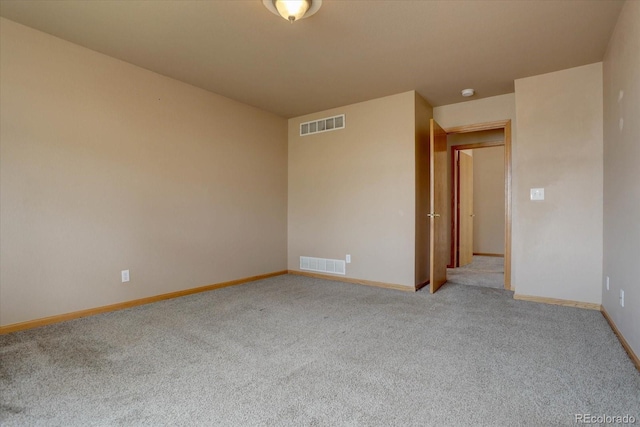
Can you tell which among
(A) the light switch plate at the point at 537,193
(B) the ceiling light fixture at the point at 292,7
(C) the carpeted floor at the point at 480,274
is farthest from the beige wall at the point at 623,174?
(B) the ceiling light fixture at the point at 292,7

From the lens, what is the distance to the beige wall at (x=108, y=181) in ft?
8.59

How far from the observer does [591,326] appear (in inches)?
105

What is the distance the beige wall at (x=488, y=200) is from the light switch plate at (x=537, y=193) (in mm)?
4133

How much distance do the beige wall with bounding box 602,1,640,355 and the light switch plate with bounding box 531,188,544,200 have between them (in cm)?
54

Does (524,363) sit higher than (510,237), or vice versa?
(510,237)

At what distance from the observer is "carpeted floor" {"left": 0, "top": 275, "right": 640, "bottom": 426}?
1521 mm

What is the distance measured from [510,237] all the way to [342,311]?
2.33m

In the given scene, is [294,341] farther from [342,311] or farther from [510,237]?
[510,237]

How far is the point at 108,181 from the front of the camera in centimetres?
313

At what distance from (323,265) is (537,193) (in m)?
2.82

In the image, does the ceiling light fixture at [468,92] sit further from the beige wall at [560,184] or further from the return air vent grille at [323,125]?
the return air vent grille at [323,125]

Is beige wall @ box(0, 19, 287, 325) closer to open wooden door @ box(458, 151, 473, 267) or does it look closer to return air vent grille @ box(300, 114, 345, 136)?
return air vent grille @ box(300, 114, 345, 136)

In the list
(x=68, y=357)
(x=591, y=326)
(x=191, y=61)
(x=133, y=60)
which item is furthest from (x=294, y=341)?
(x=133, y=60)

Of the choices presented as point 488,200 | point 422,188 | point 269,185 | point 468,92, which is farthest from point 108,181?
point 488,200
